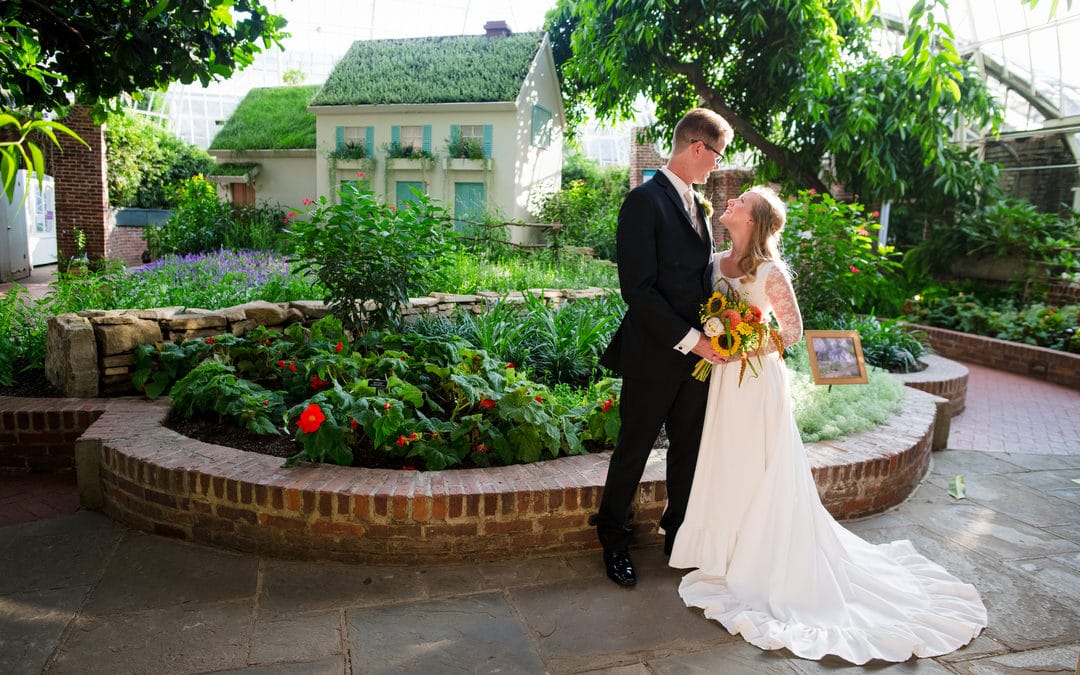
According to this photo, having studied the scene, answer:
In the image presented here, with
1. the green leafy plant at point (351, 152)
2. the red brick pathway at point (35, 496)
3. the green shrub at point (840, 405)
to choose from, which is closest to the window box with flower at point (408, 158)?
the green leafy plant at point (351, 152)

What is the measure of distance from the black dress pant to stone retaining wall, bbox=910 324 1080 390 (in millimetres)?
7075

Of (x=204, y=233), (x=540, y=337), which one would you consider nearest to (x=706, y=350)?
(x=540, y=337)

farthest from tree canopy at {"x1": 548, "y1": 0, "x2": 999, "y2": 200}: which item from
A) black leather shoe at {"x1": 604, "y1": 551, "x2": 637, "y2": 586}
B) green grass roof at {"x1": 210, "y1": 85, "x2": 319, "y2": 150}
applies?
green grass roof at {"x1": 210, "y1": 85, "x2": 319, "y2": 150}

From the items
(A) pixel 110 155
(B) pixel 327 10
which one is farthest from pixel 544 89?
(B) pixel 327 10

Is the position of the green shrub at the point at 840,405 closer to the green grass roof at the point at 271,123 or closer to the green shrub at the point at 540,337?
the green shrub at the point at 540,337

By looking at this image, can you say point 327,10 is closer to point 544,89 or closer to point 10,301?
point 544,89

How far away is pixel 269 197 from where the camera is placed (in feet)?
62.6

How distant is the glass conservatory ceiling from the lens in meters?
12.1

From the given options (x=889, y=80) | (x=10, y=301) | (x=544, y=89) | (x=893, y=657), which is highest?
(x=544, y=89)

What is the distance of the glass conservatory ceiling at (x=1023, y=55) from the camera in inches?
478

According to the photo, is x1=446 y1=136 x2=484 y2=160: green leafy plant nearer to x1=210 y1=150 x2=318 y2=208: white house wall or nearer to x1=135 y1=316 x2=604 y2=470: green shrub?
x1=210 y1=150 x2=318 y2=208: white house wall

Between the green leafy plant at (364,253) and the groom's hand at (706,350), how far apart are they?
255cm

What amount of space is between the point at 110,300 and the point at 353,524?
12.0 ft

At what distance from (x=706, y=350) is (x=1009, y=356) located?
779cm
